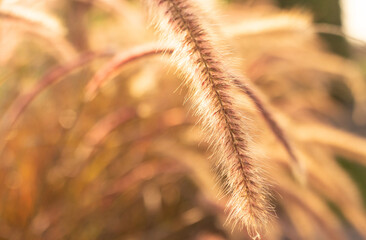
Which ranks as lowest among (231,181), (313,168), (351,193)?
(351,193)

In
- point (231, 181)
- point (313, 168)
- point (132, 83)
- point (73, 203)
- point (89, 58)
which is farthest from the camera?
point (132, 83)

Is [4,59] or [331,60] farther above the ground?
[4,59]

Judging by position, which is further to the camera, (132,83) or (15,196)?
(132,83)

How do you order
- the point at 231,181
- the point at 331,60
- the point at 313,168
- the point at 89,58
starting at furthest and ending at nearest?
the point at 331,60, the point at 313,168, the point at 89,58, the point at 231,181

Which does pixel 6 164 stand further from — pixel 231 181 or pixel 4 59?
pixel 231 181

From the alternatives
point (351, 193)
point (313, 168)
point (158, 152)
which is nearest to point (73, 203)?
point (158, 152)

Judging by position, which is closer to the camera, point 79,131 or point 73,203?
point 73,203

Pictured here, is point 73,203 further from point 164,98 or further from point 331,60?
point 331,60

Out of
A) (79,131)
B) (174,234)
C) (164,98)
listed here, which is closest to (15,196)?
(79,131)

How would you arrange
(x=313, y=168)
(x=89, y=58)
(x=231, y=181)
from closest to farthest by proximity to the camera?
(x=231, y=181), (x=89, y=58), (x=313, y=168)
